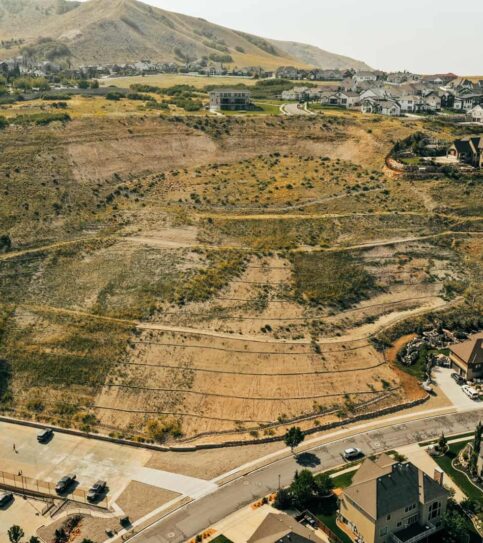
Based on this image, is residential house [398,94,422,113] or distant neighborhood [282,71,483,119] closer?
distant neighborhood [282,71,483,119]

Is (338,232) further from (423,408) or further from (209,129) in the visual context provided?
(209,129)

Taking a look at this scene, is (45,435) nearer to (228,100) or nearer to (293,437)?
(293,437)

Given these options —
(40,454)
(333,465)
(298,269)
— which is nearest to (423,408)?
(333,465)

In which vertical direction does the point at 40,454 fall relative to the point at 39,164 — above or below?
below

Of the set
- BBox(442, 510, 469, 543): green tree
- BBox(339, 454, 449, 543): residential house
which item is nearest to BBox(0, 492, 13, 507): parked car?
BBox(339, 454, 449, 543): residential house

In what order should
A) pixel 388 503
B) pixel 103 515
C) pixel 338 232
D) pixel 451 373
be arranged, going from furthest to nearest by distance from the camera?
1. pixel 338 232
2. pixel 451 373
3. pixel 103 515
4. pixel 388 503

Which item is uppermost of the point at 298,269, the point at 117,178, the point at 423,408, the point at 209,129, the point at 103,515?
the point at 209,129

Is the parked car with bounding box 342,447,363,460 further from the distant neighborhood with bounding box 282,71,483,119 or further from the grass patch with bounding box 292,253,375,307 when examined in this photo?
the distant neighborhood with bounding box 282,71,483,119

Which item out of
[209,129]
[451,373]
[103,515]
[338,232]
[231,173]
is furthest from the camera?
[209,129]
